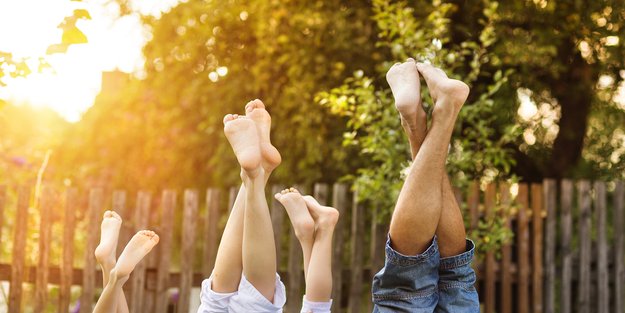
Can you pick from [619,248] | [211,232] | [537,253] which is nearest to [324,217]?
[211,232]

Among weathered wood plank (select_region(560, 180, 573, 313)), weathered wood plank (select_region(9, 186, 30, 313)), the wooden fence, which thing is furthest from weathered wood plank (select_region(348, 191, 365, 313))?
weathered wood plank (select_region(9, 186, 30, 313))

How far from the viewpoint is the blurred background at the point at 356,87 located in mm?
5156

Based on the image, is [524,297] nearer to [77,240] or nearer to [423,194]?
[423,194]

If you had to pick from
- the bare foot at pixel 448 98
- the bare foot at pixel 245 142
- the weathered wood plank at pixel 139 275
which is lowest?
the weathered wood plank at pixel 139 275

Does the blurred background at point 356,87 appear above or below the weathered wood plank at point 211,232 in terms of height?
above

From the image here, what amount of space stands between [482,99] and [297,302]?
196cm

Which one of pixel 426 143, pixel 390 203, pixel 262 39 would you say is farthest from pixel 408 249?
pixel 262 39

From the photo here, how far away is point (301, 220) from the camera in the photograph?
2.74 meters

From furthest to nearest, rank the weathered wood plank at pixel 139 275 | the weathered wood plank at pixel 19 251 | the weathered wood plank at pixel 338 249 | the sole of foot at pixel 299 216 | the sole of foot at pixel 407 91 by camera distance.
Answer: the weathered wood plank at pixel 338 249, the weathered wood plank at pixel 139 275, the weathered wood plank at pixel 19 251, the sole of foot at pixel 299 216, the sole of foot at pixel 407 91

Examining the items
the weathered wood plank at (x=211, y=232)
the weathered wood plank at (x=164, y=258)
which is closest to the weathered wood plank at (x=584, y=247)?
the weathered wood plank at (x=211, y=232)

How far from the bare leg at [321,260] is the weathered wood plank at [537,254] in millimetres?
3194

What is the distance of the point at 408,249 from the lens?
2266mm

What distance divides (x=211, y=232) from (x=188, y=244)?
190 mm

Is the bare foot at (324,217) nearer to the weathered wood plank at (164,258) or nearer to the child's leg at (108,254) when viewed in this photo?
the child's leg at (108,254)
